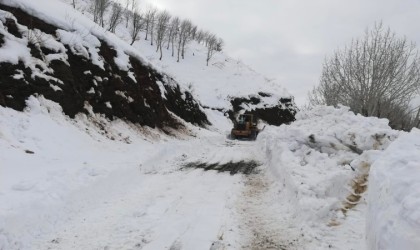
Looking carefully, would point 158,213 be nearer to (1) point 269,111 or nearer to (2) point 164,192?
(2) point 164,192

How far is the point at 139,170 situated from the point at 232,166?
3.66m

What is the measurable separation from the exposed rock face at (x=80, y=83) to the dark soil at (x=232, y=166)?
5.06 metres

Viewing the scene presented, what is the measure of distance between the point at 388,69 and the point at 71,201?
20.9 m

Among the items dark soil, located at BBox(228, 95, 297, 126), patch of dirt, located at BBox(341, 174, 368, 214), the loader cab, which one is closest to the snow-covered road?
patch of dirt, located at BBox(341, 174, 368, 214)

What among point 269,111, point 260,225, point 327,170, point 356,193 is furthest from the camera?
point 269,111

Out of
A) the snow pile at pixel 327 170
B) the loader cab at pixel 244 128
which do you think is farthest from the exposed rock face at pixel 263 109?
the snow pile at pixel 327 170

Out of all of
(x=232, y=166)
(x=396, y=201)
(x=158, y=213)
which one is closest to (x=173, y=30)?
(x=232, y=166)

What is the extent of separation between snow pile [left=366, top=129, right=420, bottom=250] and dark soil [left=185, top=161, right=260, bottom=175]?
7.68m

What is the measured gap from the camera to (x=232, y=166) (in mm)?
13992

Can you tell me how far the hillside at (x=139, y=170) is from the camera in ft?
20.2

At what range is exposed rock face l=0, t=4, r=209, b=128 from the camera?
493 inches

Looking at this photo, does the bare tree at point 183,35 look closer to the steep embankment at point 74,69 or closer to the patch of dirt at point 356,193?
the steep embankment at point 74,69

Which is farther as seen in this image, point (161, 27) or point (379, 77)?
point (161, 27)

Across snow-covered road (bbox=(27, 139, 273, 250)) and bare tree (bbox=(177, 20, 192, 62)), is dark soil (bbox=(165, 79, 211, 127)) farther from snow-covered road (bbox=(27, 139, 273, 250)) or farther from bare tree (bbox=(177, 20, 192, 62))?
bare tree (bbox=(177, 20, 192, 62))
